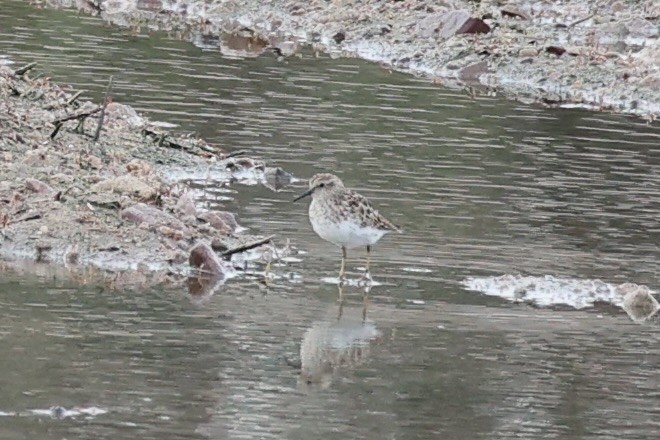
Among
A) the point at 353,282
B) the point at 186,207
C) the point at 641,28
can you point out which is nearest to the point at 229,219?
the point at 186,207

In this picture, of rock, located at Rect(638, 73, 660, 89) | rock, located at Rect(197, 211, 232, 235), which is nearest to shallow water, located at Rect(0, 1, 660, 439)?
rock, located at Rect(197, 211, 232, 235)

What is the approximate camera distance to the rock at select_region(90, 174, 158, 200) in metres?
15.2

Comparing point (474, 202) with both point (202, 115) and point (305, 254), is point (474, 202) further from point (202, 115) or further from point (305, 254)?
point (202, 115)

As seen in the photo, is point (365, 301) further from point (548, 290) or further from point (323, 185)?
point (548, 290)

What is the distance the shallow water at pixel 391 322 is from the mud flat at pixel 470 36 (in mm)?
5077

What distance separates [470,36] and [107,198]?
51.0ft

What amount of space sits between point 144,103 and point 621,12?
13.4 metres

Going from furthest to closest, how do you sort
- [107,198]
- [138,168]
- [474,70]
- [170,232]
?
[474,70] → [138,168] → [107,198] → [170,232]

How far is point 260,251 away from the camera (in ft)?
48.2

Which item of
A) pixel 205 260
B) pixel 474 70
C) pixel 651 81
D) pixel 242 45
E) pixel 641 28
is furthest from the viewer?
pixel 641 28

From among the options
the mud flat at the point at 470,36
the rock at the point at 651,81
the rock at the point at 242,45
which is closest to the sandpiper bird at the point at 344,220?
the mud flat at the point at 470,36

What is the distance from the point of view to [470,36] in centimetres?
2959

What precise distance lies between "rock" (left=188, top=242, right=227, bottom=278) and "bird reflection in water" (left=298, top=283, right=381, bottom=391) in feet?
4.16

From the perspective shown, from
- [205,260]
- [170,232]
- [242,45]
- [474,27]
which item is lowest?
[205,260]
